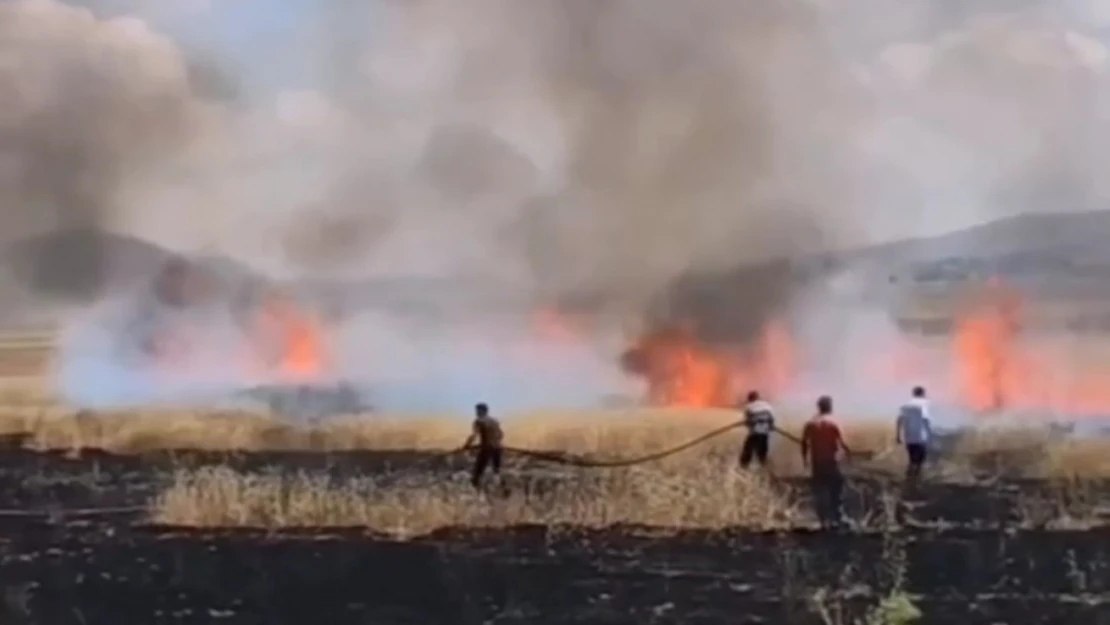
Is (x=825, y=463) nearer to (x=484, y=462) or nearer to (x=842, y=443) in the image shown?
(x=842, y=443)

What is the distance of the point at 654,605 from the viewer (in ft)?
14.4

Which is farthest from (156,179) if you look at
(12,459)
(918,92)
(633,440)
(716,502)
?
(918,92)

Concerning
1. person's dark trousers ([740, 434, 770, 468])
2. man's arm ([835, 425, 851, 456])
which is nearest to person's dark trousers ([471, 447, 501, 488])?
person's dark trousers ([740, 434, 770, 468])

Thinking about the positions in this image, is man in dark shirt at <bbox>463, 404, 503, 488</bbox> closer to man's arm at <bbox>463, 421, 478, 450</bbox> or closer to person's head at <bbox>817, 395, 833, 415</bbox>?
man's arm at <bbox>463, 421, 478, 450</bbox>

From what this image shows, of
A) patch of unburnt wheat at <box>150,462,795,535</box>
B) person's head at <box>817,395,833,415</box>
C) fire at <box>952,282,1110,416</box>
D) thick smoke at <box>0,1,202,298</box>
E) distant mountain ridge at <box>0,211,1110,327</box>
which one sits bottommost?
patch of unburnt wheat at <box>150,462,795,535</box>

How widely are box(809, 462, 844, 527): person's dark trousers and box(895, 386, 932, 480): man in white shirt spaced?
0.73ft


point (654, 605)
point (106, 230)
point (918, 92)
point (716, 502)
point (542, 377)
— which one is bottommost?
point (654, 605)

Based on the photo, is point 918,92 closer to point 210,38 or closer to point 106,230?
point 210,38

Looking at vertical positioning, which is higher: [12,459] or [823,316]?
[823,316]

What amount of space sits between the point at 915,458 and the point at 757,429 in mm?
490

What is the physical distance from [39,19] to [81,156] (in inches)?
19.3

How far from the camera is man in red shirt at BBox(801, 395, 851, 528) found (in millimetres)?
4609

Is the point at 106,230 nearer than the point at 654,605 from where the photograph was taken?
No

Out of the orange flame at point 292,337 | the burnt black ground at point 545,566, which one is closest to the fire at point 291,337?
the orange flame at point 292,337
